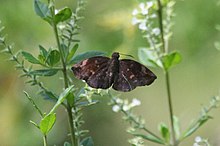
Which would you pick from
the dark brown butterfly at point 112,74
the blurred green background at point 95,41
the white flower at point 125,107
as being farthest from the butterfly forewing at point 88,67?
the blurred green background at point 95,41

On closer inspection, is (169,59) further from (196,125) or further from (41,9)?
(41,9)

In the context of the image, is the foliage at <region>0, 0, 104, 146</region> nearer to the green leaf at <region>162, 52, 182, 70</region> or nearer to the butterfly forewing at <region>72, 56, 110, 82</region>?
the butterfly forewing at <region>72, 56, 110, 82</region>

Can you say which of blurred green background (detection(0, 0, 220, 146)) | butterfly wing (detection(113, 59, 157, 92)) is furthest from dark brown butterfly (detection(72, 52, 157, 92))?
blurred green background (detection(0, 0, 220, 146))

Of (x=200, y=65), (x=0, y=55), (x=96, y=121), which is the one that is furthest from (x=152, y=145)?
(x=0, y=55)

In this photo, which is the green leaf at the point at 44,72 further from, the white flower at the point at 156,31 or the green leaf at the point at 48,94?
the white flower at the point at 156,31

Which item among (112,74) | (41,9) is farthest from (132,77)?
(41,9)

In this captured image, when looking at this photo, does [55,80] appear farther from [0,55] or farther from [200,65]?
[200,65]
